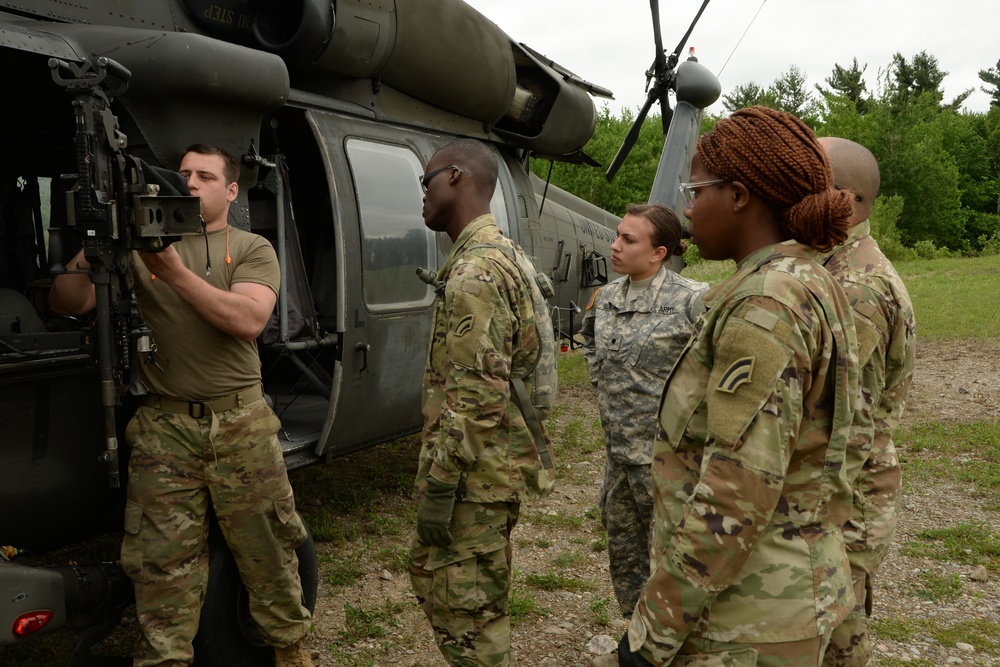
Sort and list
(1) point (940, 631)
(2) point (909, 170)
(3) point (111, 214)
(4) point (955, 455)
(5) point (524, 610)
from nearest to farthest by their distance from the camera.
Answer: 1. (3) point (111, 214)
2. (1) point (940, 631)
3. (5) point (524, 610)
4. (4) point (955, 455)
5. (2) point (909, 170)

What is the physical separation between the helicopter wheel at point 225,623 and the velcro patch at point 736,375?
7.13 feet

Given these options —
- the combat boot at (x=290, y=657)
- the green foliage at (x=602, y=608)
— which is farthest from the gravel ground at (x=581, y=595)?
the combat boot at (x=290, y=657)

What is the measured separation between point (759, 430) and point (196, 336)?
2034mm

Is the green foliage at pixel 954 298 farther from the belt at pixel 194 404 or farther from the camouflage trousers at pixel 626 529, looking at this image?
the belt at pixel 194 404

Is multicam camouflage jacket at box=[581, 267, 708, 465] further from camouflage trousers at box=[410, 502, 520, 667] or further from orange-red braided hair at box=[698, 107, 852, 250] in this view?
orange-red braided hair at box=[698, 107, 852, 250]

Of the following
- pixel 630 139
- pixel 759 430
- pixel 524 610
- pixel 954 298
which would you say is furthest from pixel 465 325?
pixel 954 298

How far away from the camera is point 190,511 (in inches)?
113

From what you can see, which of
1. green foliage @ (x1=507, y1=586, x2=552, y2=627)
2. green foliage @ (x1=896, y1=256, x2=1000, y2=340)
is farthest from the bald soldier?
green foliage @ (x1=896, y1=256, x2=1000, y2=340)

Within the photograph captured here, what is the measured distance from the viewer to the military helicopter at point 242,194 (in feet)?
8.30

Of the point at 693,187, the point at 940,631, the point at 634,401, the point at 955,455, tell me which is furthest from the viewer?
the point at 955,455

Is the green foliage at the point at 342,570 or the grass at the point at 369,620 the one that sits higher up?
the grass at the point at 369,620

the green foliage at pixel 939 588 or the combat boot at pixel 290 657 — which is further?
the green foliage at pixel 939 588

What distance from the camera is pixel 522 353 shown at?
2730 millimetres

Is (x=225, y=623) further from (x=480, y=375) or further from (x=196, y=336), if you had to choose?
(x=480, y=375)
